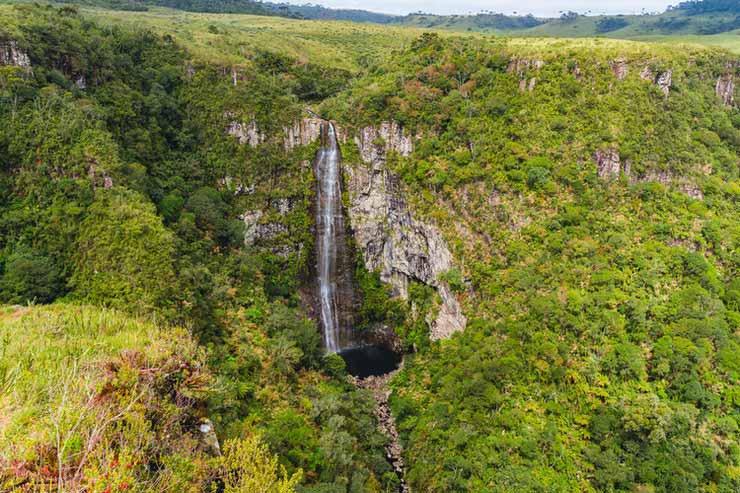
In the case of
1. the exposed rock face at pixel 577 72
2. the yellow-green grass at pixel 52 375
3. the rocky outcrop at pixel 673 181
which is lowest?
the yellow-green grass at pixel 52 375

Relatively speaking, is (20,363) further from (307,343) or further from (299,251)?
(299,251)

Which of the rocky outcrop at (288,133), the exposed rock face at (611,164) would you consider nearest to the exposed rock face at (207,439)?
the exposed rock face at (611,164)

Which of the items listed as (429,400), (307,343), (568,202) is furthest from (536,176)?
(307,343)

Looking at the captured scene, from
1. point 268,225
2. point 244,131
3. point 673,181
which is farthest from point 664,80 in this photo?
point 244,131

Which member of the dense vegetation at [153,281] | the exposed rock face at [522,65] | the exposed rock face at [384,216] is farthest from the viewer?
the exposed rock face at [384,216]

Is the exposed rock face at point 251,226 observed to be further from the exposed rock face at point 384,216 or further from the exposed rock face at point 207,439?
the exposed rock face at point 207,439

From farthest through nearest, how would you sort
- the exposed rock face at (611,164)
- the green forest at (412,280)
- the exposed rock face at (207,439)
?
the exposed rock face at (611,164)
the green forest at (412,280)
the exposed rock face at (207,439)

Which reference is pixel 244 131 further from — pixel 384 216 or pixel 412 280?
pixel 412 280
